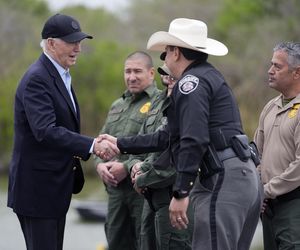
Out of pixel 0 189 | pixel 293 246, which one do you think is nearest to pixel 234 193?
pixel 293 246

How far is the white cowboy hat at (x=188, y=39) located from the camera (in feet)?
18.3

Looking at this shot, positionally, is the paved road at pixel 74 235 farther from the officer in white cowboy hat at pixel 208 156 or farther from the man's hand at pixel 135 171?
the officer in white cowboy hat at pixel 208 156

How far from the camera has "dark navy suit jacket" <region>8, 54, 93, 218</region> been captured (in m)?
6.00

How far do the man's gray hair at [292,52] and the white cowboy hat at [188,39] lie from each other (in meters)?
0.81

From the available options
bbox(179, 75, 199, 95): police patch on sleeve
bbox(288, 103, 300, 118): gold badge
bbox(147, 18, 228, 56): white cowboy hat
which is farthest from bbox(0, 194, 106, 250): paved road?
bbox(179, 75, 199, 95): police patch on sleeve

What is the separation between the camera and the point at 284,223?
630 cm

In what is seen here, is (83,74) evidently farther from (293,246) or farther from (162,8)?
(293,246)

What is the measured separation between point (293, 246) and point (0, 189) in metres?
21.6

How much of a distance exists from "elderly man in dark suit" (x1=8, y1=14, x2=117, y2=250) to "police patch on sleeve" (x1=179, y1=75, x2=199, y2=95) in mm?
1090

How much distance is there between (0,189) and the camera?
88.2ft

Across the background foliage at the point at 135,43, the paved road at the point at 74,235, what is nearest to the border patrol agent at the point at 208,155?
the paved road at the point at 74,235

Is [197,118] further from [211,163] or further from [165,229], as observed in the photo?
[165,229]

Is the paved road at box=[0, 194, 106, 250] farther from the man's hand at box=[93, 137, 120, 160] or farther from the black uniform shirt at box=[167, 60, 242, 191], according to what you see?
the black uniform shirt at box=[167, 60, 242, 191]

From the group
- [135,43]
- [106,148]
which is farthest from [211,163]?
[135,43]
